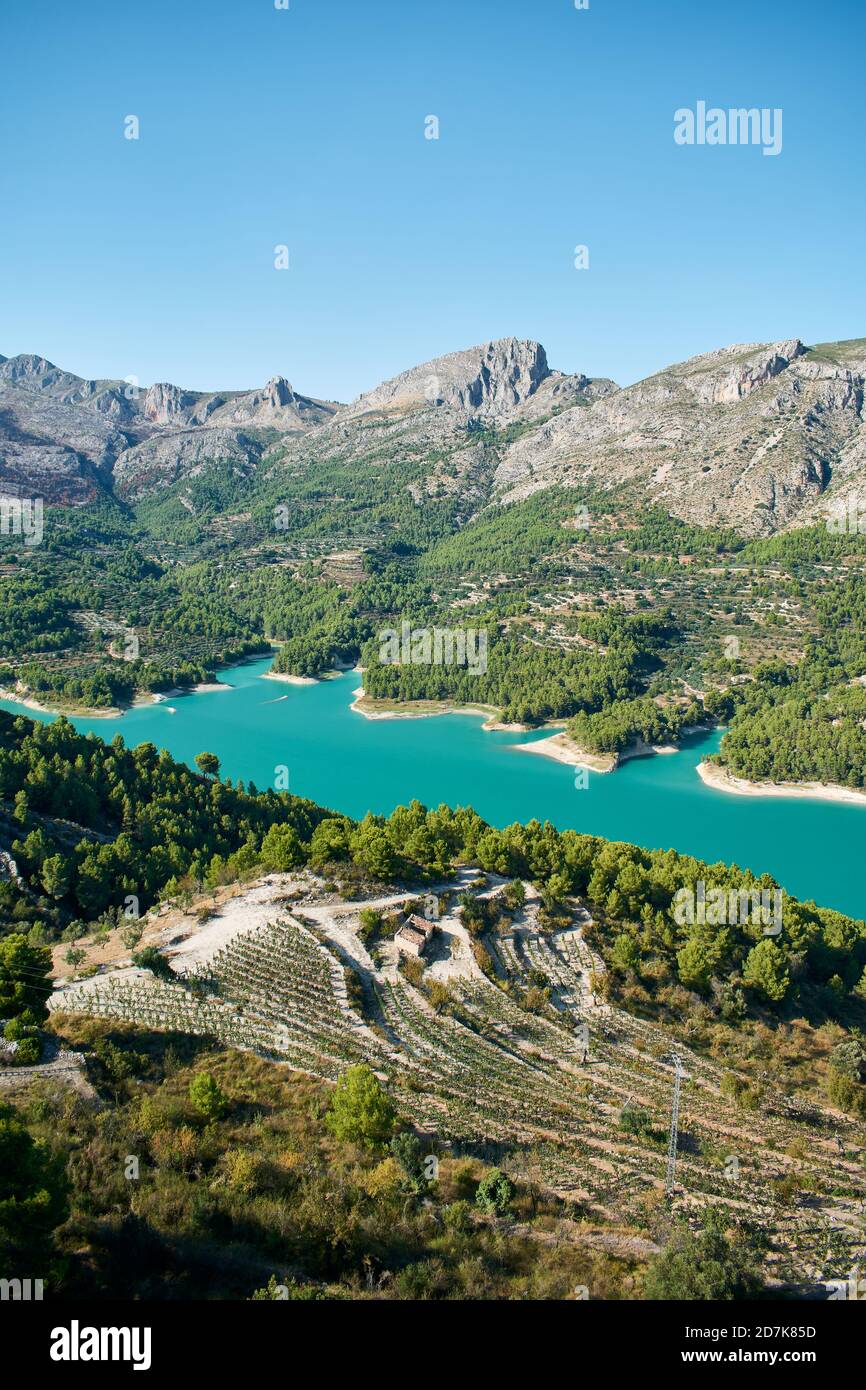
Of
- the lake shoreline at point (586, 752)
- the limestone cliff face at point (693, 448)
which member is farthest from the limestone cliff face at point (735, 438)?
the lake shoreline at point (586, 752)

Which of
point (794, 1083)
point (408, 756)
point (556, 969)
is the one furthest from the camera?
point (408, 756)

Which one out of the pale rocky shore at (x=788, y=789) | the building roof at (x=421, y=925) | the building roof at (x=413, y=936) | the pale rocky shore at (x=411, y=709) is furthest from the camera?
the pale rocky shore at (x=411, y=709)

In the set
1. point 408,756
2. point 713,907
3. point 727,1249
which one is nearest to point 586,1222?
point 727,1249

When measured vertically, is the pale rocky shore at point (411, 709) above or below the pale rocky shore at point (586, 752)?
above

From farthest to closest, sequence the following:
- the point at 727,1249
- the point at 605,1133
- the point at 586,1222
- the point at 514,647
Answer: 1. the point at 514,647
2. the point at 605,1133
3. the point at 586,1222
4. the point at 727,1249

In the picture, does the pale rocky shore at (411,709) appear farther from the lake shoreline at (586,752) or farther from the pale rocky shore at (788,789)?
the pale rocky shore at (788,789)
